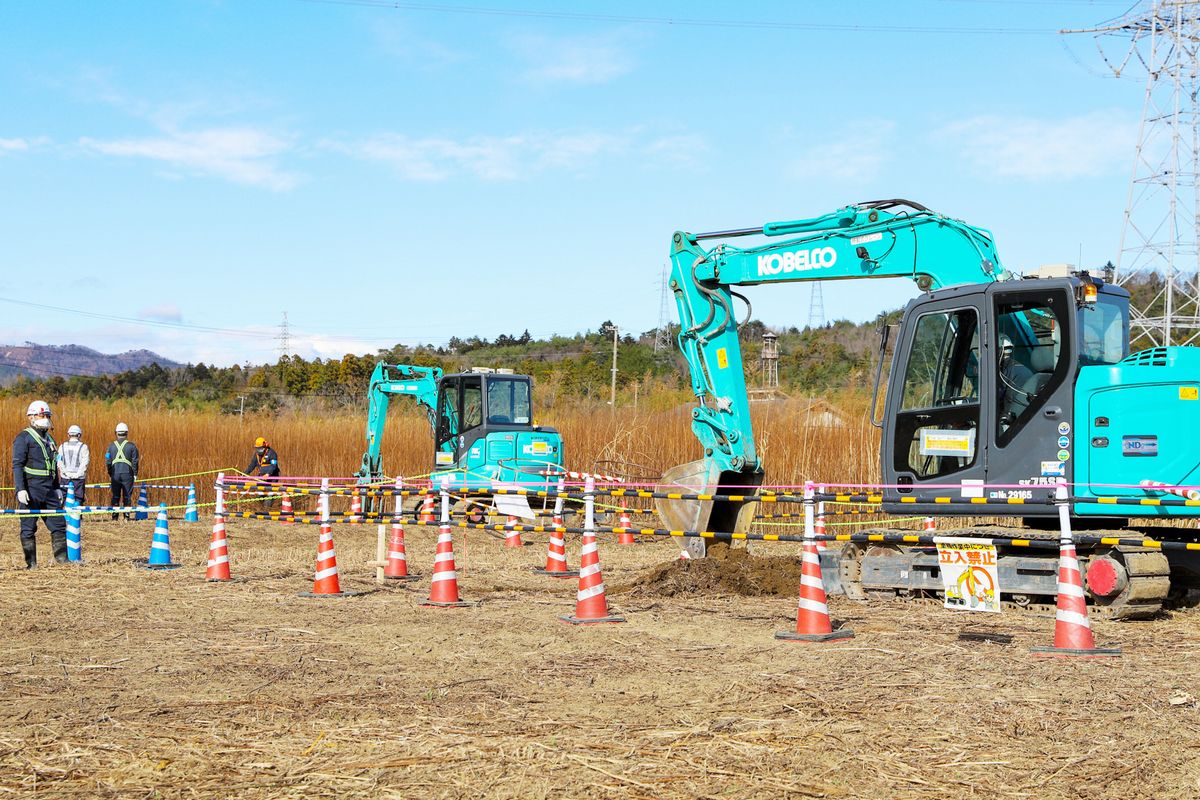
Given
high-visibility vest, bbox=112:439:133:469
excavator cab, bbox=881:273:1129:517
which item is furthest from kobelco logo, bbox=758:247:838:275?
high-visibility vest, bbox=112:439:133:469

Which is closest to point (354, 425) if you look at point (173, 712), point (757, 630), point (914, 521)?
point (914, 521)

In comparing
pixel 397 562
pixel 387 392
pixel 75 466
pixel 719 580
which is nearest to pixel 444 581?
pixel 397 562

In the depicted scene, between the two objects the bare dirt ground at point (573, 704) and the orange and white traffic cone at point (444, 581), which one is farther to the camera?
the orange and white traffic cone at point (444, 581)

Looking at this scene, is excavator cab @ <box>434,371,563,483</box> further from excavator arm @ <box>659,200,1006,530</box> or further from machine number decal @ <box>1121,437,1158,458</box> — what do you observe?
machine number decal @ <box>1121,437,1158,458</box>

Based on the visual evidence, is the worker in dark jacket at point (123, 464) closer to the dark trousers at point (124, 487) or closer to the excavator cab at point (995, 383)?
the dark trousers at point (124, 487)

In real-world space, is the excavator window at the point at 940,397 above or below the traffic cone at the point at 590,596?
above

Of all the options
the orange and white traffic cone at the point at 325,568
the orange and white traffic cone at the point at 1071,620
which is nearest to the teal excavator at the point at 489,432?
the orange and white traffic cone at the point at 325,568

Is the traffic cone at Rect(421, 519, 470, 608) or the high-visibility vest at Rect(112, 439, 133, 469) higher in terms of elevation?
the high-visibility vest at Rect(112, 439, 133, 469)

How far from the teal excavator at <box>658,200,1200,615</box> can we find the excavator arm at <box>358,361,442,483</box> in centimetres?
1347

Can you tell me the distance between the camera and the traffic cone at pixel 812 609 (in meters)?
9.72

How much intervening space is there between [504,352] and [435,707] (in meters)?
68.1

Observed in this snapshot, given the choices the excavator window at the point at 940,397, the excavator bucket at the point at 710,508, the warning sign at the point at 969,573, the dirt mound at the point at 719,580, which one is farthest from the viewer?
the excavator bucket at the point at 710,508

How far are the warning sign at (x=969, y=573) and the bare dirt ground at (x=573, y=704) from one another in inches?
10.2

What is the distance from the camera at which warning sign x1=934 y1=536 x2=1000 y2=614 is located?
35.9 feet
